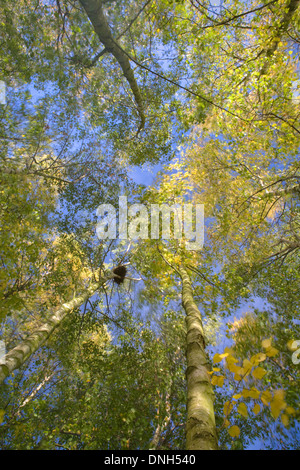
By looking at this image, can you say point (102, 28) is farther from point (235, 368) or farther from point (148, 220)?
point (235, 368)

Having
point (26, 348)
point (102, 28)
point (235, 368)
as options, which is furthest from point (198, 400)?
point (102, 28)

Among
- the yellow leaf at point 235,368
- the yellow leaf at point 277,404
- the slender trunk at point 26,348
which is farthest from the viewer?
the slender trunk at point 26,348

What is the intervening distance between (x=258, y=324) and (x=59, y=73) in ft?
27.8

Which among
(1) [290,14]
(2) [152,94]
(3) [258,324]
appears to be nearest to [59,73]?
(2) [152,94]

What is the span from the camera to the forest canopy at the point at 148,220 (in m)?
3.90

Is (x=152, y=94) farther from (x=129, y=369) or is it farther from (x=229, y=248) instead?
(x=129, y=369)

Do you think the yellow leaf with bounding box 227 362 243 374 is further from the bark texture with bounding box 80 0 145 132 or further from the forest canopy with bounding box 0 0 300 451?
the bark texture with bounding box 80 0 145 132

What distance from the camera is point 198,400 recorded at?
1.73 metres

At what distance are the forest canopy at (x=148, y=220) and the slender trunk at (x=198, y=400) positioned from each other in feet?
0.05

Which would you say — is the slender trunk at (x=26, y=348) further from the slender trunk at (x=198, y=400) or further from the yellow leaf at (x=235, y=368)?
the yellow leaf at (x=235, y=368)

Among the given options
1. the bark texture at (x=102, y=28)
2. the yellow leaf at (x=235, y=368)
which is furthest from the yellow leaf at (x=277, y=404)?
the bark texture at (x=102, y=28)

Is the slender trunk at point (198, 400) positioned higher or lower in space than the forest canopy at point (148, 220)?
lower

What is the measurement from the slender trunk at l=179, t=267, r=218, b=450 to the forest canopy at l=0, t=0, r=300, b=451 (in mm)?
16
